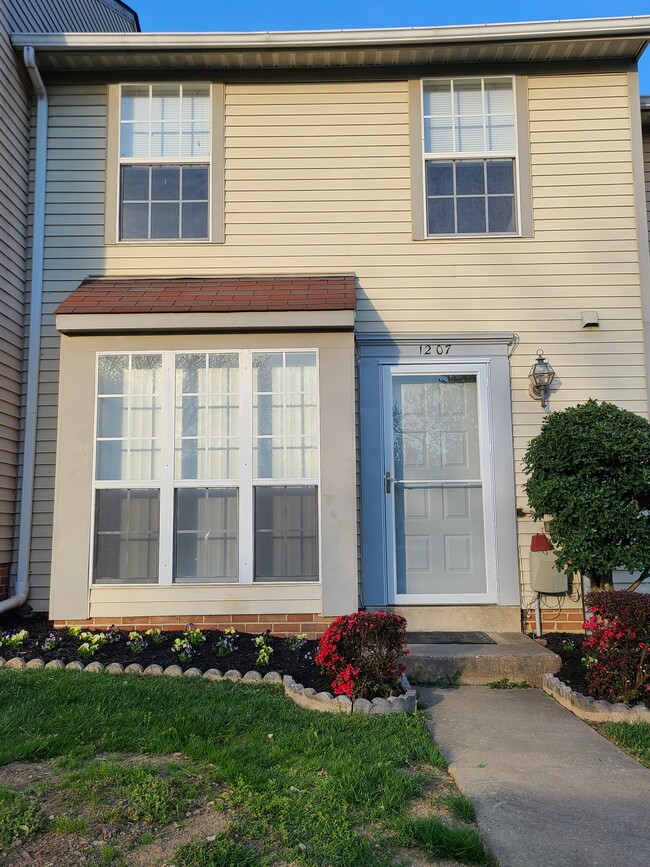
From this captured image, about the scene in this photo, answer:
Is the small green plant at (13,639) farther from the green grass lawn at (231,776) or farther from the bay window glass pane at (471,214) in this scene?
the bay window glass pane at (471,214)

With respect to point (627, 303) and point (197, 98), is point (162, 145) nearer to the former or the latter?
point (197, 98)

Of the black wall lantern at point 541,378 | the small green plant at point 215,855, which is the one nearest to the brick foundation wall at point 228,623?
the black wall lantern at point 541,378

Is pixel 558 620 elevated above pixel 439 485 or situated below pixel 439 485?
below

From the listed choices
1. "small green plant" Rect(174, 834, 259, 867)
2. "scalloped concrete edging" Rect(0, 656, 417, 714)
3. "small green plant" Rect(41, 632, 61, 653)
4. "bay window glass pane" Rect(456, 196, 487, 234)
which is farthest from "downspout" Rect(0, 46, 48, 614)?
"small green plant" Rect(174, 834, 259, 867)

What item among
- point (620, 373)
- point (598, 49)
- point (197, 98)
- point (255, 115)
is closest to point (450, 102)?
point (598, 49)

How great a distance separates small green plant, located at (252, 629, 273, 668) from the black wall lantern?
10.2ft

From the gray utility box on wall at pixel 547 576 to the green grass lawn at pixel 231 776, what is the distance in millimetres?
2405

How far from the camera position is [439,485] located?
253 inches

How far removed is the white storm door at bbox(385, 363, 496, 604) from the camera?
20.7ft

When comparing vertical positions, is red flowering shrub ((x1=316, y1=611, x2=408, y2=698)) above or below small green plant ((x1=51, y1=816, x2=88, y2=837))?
above

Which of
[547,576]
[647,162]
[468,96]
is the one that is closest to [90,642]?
[547,576]

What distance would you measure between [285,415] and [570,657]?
113 inches

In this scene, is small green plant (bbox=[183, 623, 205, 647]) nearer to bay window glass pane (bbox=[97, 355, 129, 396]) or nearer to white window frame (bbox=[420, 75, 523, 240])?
bay window glass pane (bbox=[97, 355, 129, 396])

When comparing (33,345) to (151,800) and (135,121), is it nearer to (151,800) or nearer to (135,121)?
(135,121)
